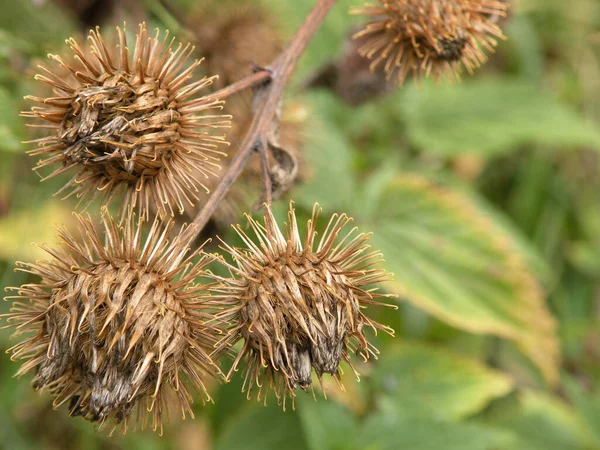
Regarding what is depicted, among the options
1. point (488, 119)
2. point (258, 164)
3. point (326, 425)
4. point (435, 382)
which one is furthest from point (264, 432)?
point (488, 119)

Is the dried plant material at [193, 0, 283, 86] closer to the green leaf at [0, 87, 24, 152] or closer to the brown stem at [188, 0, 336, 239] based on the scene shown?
the brown stem at [188, 0, 336, 239]

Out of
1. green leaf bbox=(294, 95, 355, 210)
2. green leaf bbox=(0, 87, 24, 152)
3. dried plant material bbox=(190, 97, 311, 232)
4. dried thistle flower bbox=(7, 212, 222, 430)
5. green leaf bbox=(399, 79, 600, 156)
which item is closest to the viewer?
dried thistle flower bbox=(7, 212, 222, 430)

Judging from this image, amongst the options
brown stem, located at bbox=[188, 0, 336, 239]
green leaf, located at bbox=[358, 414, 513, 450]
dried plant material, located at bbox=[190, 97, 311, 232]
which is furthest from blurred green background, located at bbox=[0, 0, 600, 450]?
brown stem, located at bbox=[188, 0, 336, 239]

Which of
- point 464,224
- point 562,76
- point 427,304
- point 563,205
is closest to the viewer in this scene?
point 427,304

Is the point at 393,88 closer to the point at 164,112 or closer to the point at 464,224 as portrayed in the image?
the point at 464,224

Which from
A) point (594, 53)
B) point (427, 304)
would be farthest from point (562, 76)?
point (427, 304)

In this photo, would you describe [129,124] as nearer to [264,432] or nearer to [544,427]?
[264,432]
